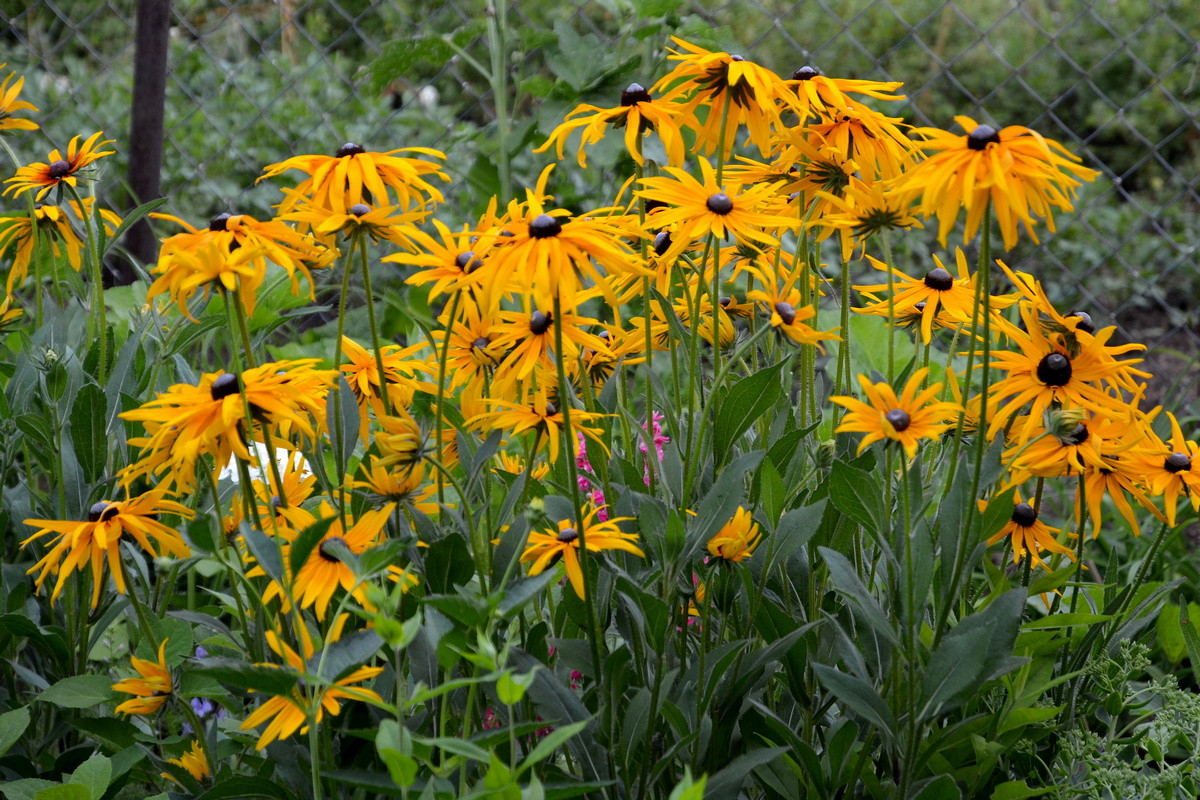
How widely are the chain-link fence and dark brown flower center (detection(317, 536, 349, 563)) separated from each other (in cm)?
235

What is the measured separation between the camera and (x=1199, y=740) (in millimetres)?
1118

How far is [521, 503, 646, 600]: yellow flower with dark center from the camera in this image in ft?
3.08

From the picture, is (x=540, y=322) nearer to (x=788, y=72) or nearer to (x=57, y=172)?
(x=57, y=172)

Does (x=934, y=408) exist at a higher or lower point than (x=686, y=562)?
higher

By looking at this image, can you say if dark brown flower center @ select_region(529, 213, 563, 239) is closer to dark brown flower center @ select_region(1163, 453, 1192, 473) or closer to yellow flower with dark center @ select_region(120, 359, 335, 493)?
yellow flower with dark center @ select_region(120, 359, 335, 493)

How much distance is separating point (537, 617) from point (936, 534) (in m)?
0.39

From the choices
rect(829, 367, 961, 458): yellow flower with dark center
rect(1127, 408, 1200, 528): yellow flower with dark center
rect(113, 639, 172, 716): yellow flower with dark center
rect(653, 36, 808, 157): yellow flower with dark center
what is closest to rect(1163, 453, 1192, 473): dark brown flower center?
rect(1127, 408, 1200, 528): yellow flower with dark center

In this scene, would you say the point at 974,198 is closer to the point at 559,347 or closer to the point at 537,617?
the point at 559,347

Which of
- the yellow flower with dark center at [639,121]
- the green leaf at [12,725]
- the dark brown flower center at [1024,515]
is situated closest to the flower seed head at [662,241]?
the yellow flower with dark center at [639,121]

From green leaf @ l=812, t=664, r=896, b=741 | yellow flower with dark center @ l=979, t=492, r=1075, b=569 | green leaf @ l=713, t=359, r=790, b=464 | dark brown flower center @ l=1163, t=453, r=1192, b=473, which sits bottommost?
green leaf @ l=812, t=664, r=896, b=741

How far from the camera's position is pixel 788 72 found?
4543 mm

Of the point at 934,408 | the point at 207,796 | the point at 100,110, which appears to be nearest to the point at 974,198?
the point at 934,408

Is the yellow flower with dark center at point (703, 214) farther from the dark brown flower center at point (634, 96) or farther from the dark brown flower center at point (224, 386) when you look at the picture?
the dark brown flower center at point (224, 386)

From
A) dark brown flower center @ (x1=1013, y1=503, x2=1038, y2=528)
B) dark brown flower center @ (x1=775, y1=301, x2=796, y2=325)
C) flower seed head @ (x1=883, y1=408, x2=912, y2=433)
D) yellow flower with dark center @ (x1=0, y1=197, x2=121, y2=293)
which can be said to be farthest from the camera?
yellow flower with dark center @ (x1=0, y1=197, x2=121, y2=293)
